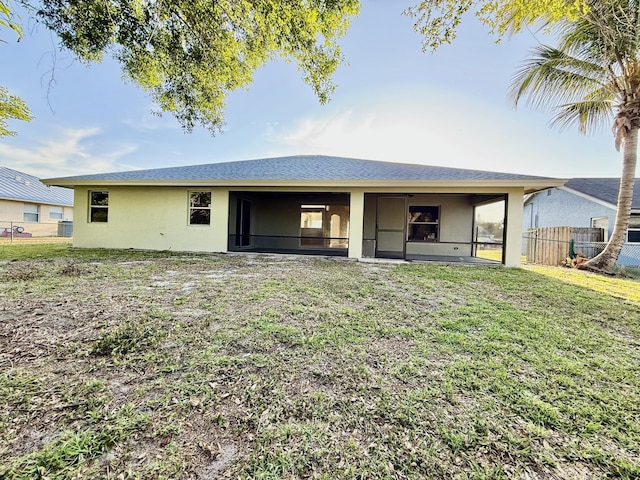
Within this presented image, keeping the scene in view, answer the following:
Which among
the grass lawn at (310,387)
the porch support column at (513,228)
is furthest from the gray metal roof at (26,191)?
the porch support column at (513,228)

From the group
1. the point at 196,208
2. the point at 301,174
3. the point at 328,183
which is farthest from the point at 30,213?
the point at 328,183

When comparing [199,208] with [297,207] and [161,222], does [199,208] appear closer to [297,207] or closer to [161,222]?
[161,222]

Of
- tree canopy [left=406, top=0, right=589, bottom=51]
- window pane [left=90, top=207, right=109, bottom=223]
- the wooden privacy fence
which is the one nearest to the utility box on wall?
window pane [left=90, top=207, right=109, bottom=223]

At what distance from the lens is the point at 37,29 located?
540cm

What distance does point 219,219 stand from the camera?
A: 9797 millimetres

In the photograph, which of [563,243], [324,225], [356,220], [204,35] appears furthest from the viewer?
[324,225]

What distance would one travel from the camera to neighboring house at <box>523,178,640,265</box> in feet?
37.5

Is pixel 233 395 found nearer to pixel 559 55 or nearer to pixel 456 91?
pixel 456 91

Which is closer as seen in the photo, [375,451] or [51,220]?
[375,451]

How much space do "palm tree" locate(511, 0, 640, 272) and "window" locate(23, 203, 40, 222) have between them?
91.5 ft

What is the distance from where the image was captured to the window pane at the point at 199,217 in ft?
32.7

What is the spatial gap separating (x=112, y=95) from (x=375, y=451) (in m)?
13.1

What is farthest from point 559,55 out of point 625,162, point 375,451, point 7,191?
point 7,191

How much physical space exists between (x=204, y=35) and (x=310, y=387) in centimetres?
663
